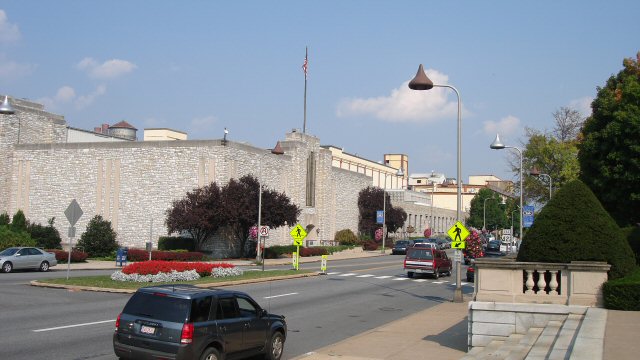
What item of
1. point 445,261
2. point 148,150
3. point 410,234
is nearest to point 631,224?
point 445,261

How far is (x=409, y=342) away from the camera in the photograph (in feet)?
52.9

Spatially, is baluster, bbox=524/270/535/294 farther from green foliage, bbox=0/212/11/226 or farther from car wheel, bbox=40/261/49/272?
green foliage, bbox=0/212/11/226

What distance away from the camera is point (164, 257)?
49.5 metres

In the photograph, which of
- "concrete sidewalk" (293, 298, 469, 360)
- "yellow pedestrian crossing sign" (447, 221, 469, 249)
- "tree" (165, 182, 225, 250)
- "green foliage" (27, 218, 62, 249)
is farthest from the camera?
"green foliage" (27, 218, 62, 249)

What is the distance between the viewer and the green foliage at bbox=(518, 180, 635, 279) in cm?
1566

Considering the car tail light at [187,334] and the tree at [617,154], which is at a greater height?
the tree at [617,154]

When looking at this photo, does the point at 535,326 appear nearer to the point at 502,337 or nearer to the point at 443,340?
the point at 502,337

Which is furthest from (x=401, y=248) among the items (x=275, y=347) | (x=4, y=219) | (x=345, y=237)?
(x=275, y=347)

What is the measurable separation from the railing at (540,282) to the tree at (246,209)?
3861 centimetres

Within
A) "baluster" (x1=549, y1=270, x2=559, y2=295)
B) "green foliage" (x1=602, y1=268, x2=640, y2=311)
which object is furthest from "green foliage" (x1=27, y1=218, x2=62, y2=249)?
"green foliage" (x1=602, y1=268, x2=640, y2=311)

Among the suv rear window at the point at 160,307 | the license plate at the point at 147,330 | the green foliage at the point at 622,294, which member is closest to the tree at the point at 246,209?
the green foliage at the point at 622,294

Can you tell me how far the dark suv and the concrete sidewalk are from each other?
2.23 m

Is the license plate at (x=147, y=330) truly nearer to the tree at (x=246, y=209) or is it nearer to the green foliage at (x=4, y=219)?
the tree at (x=246, y=209)

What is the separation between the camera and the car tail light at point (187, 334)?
10.9 metres
